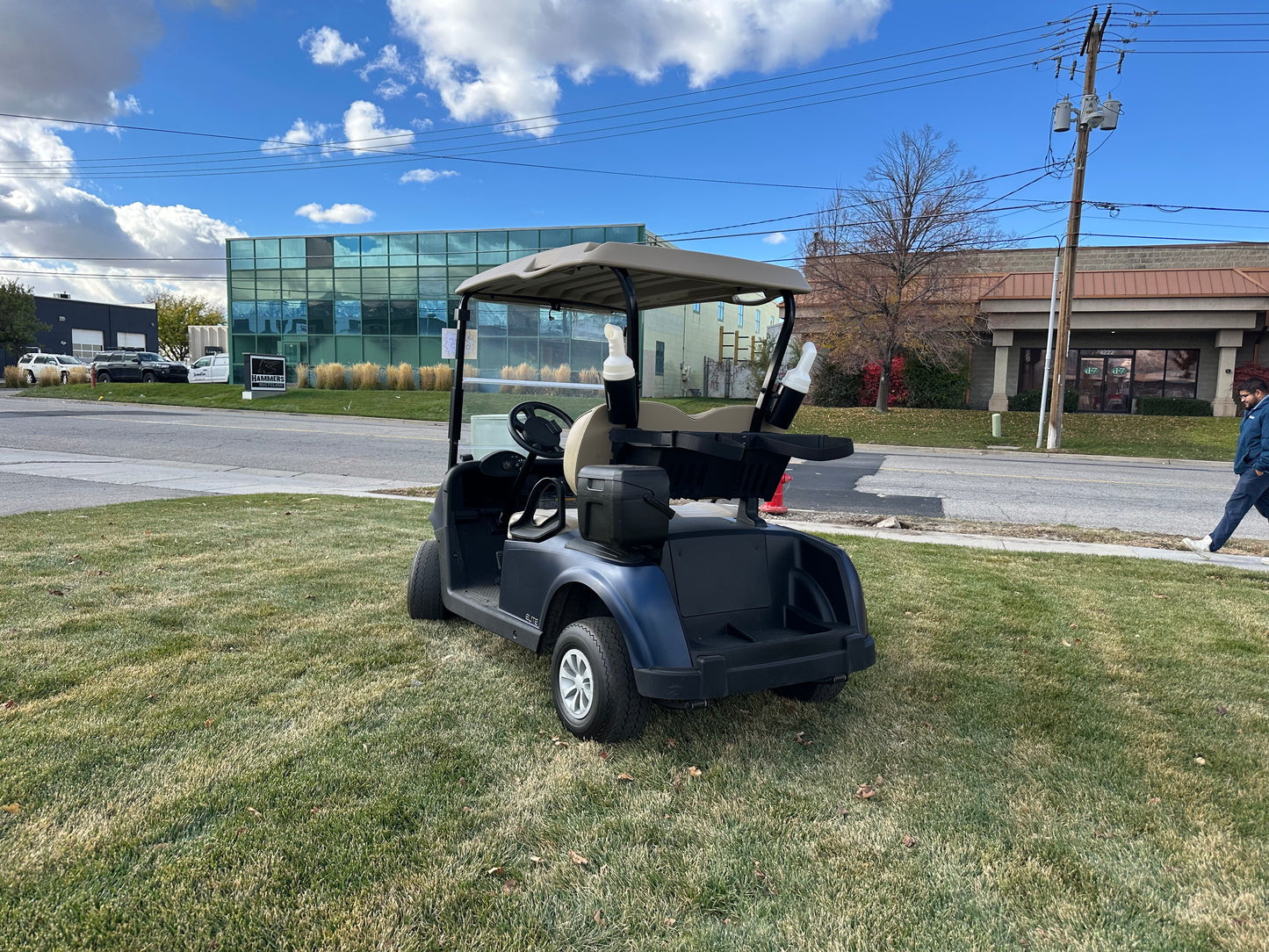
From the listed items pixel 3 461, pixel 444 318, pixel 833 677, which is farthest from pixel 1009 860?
pixel 444 318

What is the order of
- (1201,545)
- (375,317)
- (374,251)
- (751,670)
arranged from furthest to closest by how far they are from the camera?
(375,317)
(374,251)
(1201,545)
(751,670)

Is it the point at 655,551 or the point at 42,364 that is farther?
the point at 42,364

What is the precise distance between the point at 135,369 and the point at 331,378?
34.9 ft

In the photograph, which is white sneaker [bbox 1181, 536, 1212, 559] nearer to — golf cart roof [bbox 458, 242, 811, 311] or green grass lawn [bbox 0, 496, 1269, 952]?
green grass lawn [bbox 0, 496, 1269, 952]

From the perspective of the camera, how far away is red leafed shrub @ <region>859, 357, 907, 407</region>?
2734 centimetres

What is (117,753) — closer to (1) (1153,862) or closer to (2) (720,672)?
(2) (720,672)

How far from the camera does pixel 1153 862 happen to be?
7.81 ft

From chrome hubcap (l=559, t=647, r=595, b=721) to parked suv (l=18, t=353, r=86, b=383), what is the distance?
127ft

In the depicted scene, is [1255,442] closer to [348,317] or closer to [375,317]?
[375,317]

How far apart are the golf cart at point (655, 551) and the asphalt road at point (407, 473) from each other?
19.6ft

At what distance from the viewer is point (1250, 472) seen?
7.00m

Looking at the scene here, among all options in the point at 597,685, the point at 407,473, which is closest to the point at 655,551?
the point at 597,685

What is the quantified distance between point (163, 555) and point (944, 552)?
236 inches

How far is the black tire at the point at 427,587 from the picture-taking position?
4.44 m
